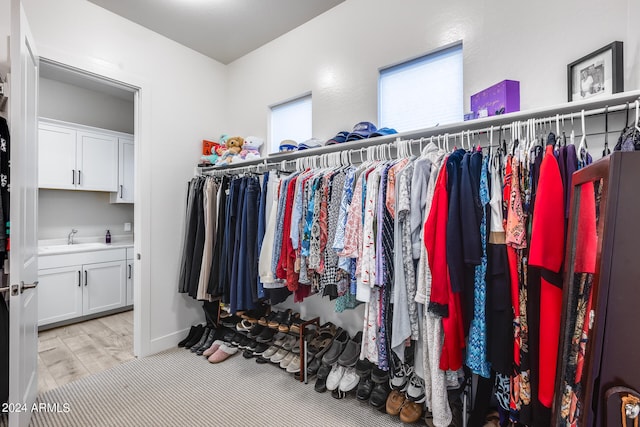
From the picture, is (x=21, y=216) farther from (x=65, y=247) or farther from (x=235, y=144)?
(x=65, y=247)

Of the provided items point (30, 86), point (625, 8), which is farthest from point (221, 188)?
point (625, 8)

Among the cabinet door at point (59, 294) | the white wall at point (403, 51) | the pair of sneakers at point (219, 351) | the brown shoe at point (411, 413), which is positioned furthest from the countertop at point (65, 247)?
the brown shoe at point (411, 413)

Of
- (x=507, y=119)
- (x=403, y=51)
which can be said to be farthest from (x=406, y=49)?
(x=507, y=119)

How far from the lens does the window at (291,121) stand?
2736 mm

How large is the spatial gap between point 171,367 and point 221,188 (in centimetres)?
151

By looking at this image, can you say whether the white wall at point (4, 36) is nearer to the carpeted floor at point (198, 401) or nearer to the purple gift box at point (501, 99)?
the carpeted floor at point (198, 401)

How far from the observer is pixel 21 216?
60.2 inches

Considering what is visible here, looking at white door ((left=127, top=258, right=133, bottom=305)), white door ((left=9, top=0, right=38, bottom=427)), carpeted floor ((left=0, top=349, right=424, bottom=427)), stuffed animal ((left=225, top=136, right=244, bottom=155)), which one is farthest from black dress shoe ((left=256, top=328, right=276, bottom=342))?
white door ((left=127, top=258, right=133, bottom=305))

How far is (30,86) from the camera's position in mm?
1766

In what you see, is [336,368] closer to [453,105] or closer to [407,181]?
[407,181]

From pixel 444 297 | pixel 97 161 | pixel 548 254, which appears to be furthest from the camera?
pixel 97 161

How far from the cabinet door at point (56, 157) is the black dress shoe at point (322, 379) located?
11.6 feet

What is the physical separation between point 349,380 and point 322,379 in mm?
232

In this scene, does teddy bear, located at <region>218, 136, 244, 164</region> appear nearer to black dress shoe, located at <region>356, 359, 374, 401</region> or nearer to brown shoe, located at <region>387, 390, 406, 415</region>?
black dress shoe, located at <region>356, 359, 374, 401</region>
